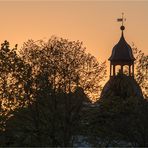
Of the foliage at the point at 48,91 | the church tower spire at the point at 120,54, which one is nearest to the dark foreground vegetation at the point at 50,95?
the foliage at the point at 48,91

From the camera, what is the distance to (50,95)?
7356 centimetres

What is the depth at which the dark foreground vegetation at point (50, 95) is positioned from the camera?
71250 millimetres

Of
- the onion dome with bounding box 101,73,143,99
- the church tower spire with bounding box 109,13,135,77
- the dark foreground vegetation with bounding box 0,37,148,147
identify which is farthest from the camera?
the church tower spire with bounding box 109,13,135,77

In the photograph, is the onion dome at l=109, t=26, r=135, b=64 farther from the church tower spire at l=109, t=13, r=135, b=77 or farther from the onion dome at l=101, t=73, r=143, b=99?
the onion dome at l=101, t=73, r=143, b=99

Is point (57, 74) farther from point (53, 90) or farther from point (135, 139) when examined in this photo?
point (135, 139)

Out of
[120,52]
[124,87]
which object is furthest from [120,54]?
[124,87]

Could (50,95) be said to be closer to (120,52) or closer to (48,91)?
(48,91)

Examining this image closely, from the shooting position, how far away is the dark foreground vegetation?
2805 inches

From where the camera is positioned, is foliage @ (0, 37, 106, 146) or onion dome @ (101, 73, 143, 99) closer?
foliage @ (0, 37, 106, 146)

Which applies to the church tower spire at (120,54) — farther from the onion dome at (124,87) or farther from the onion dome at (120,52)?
the onion dome at (124,87)

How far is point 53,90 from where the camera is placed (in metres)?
73.5

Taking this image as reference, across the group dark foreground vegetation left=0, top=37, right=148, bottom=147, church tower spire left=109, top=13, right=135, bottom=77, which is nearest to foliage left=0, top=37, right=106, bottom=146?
dark foreground vegetation left=0, top=37, right=148, bottom=147

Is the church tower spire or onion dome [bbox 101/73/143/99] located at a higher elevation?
the church tower spire

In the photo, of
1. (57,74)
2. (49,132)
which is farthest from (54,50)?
(49,132)
